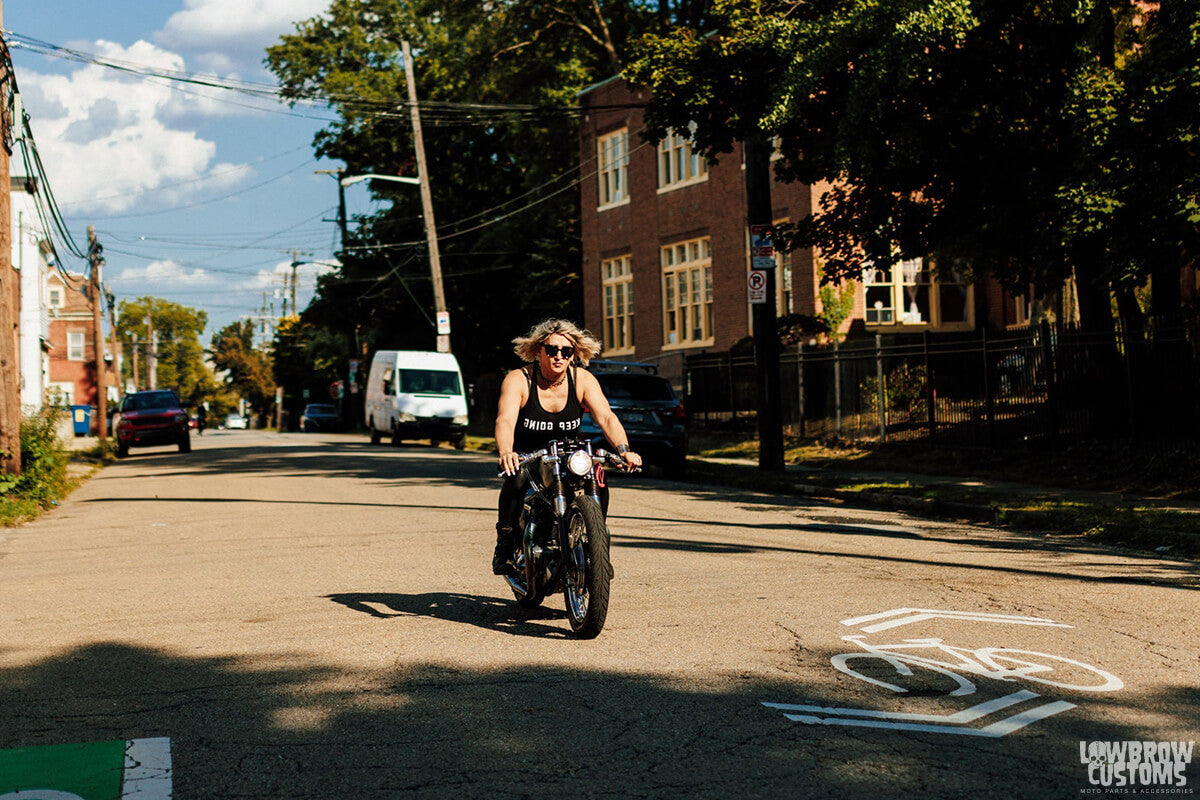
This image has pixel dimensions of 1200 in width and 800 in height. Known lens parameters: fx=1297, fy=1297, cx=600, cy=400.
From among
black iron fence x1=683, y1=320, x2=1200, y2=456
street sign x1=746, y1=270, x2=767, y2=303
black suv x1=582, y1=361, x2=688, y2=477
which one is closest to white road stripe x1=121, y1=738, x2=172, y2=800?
black iron fence x1=683, y1=320, x2=1200, y2=456

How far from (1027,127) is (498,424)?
11.7 meters

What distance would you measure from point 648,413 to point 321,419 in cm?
5013

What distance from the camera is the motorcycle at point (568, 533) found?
276 inches

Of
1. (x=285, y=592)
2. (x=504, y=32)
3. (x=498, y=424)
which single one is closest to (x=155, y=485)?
(x=285, y=592)

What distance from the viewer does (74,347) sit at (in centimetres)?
7988

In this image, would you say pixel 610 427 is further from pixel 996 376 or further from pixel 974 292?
pixel 974 292

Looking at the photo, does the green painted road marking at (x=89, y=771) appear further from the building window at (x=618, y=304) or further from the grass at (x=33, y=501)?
the building window at (x=618, y=304)

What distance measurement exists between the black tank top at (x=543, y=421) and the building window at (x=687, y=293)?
2734 cm

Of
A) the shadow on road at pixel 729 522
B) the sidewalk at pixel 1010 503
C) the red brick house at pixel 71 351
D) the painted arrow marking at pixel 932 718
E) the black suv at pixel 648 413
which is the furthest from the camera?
the red brick house at pixel 71 351

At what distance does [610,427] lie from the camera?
7.70m

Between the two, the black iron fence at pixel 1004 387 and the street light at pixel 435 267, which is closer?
the black iron fence at pixel 1004 387

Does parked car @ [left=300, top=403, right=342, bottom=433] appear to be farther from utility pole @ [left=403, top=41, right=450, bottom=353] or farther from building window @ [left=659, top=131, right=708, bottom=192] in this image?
building window @ [left=659, top=131, right=708, bottom=192]

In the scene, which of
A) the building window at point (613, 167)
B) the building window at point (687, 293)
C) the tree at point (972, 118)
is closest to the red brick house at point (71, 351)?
the building window at point (613, 167)

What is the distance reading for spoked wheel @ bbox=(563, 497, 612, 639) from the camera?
22.8 feet
